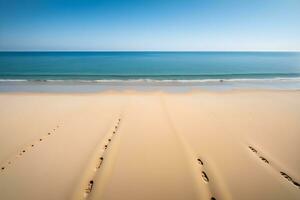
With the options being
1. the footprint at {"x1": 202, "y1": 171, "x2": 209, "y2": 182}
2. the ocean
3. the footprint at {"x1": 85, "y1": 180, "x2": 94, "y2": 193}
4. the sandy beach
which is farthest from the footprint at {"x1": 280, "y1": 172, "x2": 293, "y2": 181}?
the ocean

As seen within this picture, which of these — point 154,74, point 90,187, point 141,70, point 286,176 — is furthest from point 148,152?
point 141,70

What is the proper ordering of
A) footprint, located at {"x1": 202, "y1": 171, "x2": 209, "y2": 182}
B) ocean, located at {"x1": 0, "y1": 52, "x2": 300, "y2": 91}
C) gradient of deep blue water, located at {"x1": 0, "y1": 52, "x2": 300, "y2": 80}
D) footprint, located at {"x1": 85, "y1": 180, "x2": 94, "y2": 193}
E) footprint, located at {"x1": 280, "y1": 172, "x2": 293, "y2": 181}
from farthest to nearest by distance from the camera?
gradient of deep blue water, located at {"x1": 0, "y1": 52, "x2": 300, "y2": 80}, ocean, located at {"x1": 0, "y1": 52, "x2": 300, "y2": 91}, footprint, located at {"x1": 280, "y1": 172, "x2": 293, "y2": 181}, footprint, located at {"x1": 202, "y1": 171, "x2": 209, "y2": 182}, footprint, located at {"x1": 85, "y1": 180, "x2": 94, "y2": 193}

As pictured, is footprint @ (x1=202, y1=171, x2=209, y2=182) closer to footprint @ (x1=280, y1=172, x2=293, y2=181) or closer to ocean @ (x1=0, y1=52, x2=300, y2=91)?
footprint @ (x1=280, y1=172, x2=293, y2=181)

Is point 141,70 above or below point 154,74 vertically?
above

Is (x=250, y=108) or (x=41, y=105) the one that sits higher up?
(x=41, y=105)

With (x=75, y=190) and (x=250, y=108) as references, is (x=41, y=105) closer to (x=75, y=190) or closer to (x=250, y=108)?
(x=75, y=190)

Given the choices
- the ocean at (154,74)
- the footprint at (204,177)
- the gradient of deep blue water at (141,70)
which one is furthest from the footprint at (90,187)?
the gradient of deep blue water at (141,70)

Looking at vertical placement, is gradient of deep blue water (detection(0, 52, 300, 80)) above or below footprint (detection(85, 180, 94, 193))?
above

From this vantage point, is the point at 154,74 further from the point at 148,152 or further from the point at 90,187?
the point at 90,187

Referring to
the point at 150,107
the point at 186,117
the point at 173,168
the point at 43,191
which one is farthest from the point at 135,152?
the point at 150,107
